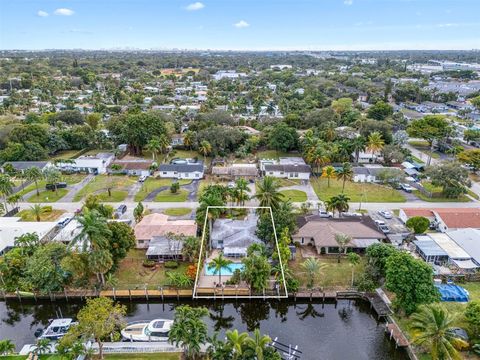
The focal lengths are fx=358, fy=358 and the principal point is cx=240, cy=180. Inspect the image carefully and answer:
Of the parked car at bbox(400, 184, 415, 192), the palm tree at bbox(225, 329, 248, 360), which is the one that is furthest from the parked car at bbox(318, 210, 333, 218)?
the palm tree at bbox(225, 329, 248, 360)

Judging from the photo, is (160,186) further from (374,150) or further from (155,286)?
(374,150)

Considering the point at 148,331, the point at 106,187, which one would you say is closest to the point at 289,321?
the point at 148,331

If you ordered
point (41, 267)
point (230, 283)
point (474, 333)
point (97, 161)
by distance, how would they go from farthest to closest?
point (97, 161)
point (230, 283)
point (41, 267)
point (474, 333)

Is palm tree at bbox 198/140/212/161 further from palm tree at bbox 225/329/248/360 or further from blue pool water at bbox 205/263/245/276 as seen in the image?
palm tree at bbox 225/329/248/360

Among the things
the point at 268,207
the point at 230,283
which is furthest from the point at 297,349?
Answer: the point at 268,207

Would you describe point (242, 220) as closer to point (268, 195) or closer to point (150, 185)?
point (268, 195)

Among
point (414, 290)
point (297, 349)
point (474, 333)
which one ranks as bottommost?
point (297, 349)
